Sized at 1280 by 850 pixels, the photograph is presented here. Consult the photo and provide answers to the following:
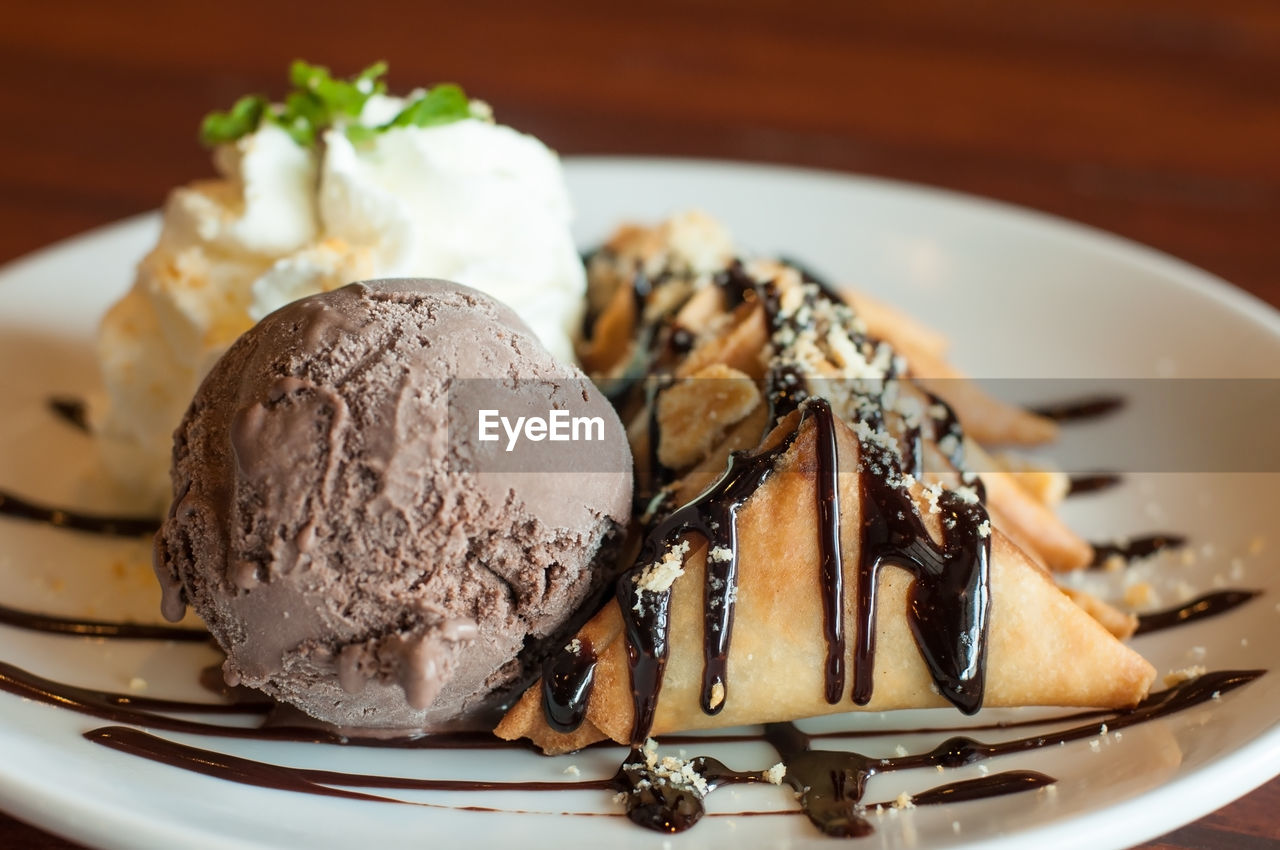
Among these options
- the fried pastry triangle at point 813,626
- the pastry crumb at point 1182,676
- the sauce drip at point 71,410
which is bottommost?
the pastry crumb at point 1182,676

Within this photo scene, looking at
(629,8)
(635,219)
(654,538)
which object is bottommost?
(654,538)

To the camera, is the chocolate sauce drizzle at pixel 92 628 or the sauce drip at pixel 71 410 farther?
the sauce drip at pixel 71 410

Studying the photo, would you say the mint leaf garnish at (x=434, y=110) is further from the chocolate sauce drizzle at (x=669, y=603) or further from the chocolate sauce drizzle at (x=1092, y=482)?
the chocolate sauce drizzle at (x=1092, y=482)

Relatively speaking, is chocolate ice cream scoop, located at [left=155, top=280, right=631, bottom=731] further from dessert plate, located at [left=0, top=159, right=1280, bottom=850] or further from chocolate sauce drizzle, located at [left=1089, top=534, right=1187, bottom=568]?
chocolate sauce drizzle, located at [left=1089, top=534, right=1187, bottom=568]

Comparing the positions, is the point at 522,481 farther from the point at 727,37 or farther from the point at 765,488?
the point at 727,37

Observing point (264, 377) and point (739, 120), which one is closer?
point (264, 377)

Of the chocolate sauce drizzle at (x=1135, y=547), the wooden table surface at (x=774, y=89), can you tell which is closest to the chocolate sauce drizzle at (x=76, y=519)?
the wooden table surface at (x=774, y=89)

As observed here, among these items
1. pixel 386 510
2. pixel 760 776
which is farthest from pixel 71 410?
pixel 760 776

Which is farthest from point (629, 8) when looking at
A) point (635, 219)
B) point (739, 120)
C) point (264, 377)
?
point (264, 377)
